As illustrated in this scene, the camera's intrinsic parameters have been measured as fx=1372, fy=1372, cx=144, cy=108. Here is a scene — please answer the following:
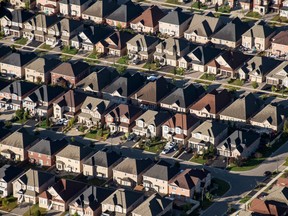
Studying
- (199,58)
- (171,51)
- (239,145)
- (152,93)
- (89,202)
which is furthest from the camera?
→ (171,51)

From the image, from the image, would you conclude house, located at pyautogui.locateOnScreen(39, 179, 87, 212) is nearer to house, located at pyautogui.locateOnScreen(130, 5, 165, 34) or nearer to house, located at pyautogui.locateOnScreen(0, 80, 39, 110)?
house, located at pyautogui.locateOnScreen(0, 80, 39, 110)

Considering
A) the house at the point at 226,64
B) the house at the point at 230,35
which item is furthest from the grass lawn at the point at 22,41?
the house at the point at 226,64

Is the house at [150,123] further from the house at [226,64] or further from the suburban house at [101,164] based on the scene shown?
the house at [226,64]

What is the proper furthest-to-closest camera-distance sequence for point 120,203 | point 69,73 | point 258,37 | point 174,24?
1. point 174,24
2. point 258,37
3. point 69,73
4. point 120,203

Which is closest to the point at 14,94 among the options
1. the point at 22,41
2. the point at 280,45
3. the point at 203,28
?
the point at 22,41

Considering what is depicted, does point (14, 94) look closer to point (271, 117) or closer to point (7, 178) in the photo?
point (7, 178)

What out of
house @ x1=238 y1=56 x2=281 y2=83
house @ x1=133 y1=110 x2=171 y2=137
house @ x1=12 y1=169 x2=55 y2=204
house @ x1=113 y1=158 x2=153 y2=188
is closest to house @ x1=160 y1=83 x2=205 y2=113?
house @ x1=133 y1=110 x2=171 y2=137

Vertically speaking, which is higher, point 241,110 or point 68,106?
point 241,110

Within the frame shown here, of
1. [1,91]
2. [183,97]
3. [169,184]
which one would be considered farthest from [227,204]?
[1,91]
